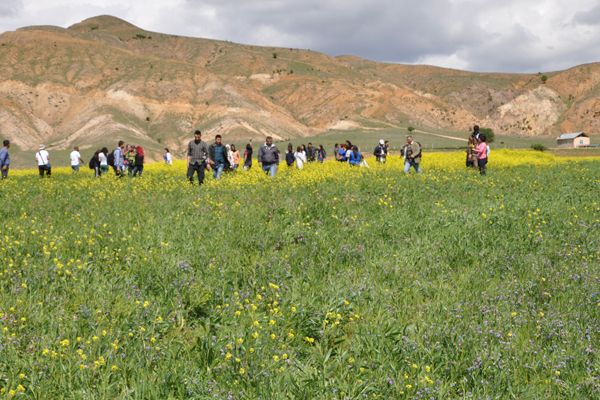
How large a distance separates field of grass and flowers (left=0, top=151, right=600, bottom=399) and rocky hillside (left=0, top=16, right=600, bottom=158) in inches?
3386

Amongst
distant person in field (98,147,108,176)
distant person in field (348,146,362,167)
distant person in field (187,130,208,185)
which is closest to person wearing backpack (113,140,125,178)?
distant person in field (98,147,108,176)

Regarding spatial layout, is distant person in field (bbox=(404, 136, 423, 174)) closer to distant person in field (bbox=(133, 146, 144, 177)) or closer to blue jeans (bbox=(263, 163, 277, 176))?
blue jeans (bbox=(263, 163, 277, 176))

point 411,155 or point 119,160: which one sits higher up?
point 119,160

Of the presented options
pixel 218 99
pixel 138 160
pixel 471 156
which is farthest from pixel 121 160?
pixel 218 99

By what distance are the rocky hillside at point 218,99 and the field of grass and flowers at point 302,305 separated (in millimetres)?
86012

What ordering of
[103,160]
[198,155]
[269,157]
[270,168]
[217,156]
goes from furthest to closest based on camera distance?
[103,160], [270,168], [217,156], [269,157], [198,155]

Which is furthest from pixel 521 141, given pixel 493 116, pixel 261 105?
pixel 261 105

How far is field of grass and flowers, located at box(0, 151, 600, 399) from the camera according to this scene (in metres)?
3.80

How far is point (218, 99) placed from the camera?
374ft

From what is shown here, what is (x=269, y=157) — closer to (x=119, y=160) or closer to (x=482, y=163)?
(x=119, y=160)

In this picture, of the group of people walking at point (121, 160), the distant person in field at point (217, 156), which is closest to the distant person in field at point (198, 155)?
the distant person in field at point (217, 156)

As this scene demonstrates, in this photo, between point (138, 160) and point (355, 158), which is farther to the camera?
point (355, 158)

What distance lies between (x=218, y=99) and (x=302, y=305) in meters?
113

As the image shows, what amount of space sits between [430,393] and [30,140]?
105017 mm
